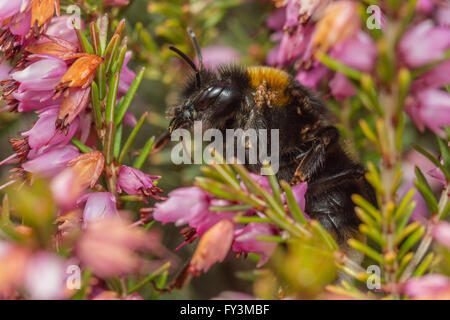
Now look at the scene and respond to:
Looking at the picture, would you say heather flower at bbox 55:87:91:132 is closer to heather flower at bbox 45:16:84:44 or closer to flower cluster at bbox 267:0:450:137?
heather flower at bbox 45:16:84:44

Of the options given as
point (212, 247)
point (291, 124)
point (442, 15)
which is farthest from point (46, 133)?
point (442, 15)

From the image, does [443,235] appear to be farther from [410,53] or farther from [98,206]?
[98,206]

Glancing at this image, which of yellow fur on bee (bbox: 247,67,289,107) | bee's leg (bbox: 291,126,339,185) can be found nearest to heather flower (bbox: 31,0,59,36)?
yellow fur on bee (bbox: 247,67,289,107)

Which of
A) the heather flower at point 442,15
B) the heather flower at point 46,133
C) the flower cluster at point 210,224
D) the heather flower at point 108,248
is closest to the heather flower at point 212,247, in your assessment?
Answer: the flower cluster at point 210,224

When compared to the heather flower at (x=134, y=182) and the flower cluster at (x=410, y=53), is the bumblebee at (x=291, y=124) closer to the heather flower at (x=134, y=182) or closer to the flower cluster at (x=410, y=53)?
the heather flower at (x=134, y=182)
